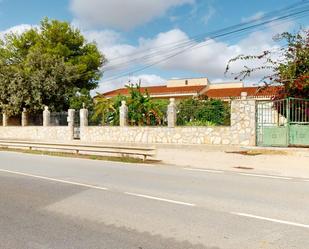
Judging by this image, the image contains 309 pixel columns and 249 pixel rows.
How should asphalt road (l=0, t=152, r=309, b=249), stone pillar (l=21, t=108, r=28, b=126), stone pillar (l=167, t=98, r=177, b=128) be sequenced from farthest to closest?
stone pillar (l=21, t=108, r=28, b=126)
stone pillar (l=167, t=98, r=177, b=128)
asphalt road (l=0, t=152, r=309, b=249)

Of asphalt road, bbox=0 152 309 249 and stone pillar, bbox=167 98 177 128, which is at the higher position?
stone pillar, bbox=167 98 177 128

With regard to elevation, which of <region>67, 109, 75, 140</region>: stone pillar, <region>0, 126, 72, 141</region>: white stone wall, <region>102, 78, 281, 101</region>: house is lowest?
<region>0, 126, 72, 141</region>: white stone wall

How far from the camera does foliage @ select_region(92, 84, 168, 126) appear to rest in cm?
2258

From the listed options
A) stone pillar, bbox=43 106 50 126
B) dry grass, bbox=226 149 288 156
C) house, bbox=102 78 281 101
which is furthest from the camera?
house, bbox=102 78 281 101

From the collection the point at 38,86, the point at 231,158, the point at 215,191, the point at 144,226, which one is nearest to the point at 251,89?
the point at 38,86

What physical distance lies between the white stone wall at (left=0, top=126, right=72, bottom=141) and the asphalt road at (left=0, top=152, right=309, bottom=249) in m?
15.2

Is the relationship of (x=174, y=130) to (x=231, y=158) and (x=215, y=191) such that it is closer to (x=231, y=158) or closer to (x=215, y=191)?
(x=231, y=158)

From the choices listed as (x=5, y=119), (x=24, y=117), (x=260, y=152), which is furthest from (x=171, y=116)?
(x=5, y=119)

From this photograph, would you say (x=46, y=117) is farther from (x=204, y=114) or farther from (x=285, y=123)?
(x=285, y=123)

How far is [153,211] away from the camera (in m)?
6.80

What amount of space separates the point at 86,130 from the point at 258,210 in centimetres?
1928

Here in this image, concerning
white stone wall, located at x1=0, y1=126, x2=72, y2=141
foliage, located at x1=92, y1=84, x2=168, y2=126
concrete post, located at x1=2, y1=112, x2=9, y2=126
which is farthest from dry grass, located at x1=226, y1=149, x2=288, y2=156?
concrete post, located at x1=2, y1=112, x2=9, y2=126

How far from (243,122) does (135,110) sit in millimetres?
7698

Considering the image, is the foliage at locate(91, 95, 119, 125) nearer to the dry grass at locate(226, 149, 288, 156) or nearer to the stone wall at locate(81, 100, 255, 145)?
the stone wall at locate(81, 100, 255, 145)
